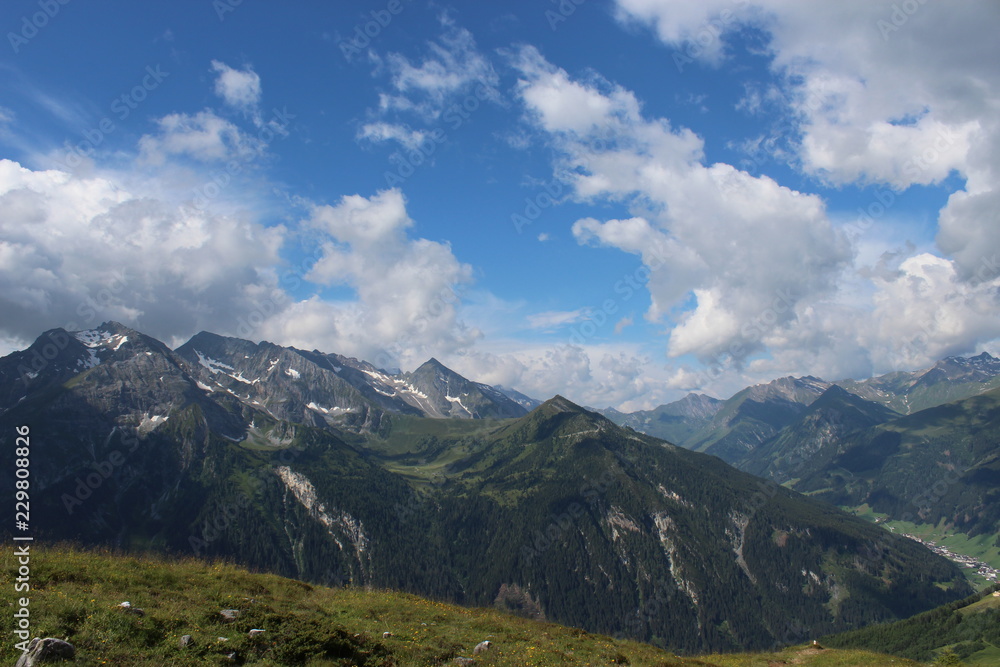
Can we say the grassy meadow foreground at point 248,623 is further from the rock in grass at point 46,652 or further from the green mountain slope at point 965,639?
the green mountain slope at point 965,639

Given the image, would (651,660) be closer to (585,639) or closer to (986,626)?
(585,639)

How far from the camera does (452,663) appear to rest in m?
23.8

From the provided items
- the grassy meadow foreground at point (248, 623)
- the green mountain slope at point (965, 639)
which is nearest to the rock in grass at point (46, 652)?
the grassy meadow foreground at point (248, 623)

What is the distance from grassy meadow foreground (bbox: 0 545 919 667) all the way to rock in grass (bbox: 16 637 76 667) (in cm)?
Answer: 51


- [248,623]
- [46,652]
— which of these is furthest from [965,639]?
[46,652]

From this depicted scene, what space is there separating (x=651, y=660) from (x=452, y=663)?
604 inches

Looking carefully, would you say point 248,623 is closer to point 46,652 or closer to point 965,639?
point 46,652

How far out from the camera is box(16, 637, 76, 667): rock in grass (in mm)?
16177

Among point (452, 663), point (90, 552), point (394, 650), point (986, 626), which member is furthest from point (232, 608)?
point (986, 626)

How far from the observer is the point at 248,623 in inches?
870

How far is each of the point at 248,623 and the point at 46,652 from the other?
24.0 ft

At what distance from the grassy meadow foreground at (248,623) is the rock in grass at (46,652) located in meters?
0.51

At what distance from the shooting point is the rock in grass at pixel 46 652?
1618 centimetres

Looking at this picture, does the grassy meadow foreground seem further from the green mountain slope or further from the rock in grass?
the green mountain slope
